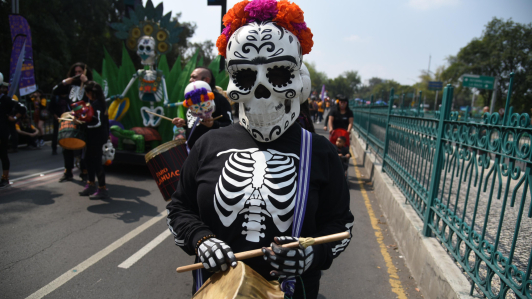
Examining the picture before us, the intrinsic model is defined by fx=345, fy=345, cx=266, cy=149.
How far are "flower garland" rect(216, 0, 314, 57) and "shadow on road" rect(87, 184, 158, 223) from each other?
13.6ft

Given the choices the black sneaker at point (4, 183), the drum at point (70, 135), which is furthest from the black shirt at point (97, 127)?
the black sneaker at point (4, 183)

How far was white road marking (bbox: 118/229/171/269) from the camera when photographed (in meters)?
3.84

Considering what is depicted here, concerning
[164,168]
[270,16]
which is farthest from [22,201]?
[270,16]

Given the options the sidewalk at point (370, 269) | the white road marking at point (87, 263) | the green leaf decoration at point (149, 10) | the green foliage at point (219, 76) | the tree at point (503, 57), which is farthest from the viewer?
the tree at point (503, 57)

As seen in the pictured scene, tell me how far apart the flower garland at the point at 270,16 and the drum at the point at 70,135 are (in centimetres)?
454

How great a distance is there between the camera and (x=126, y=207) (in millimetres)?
5672

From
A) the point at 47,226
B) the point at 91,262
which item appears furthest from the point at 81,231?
the point at 91,262

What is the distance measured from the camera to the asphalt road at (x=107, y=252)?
3.39 m

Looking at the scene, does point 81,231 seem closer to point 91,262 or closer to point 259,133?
point 91,262

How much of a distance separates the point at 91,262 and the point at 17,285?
688 millimetres

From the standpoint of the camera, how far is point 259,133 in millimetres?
1741

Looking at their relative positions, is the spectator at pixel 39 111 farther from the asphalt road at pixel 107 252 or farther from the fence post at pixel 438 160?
the fence post at pixel 438 160

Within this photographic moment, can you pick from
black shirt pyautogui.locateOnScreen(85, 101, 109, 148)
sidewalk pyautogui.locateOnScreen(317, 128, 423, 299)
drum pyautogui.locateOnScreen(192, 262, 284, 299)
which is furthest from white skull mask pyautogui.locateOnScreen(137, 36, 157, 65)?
drum pyautogui.locateOnScreen(192, 262, 284, 299)

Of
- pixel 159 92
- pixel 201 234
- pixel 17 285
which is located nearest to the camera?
pixel 201 234
